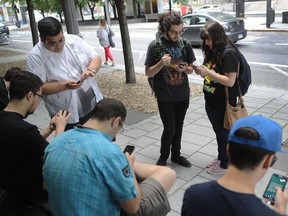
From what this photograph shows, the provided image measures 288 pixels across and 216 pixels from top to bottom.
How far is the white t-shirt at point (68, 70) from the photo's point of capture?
3117mm

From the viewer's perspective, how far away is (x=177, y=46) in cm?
355

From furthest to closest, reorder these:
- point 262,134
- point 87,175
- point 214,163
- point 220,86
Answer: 1. point 214,163
2. point 220,86
3. point 87,175
4. point 262,134

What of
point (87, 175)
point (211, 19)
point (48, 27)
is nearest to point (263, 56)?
point (211, 19)

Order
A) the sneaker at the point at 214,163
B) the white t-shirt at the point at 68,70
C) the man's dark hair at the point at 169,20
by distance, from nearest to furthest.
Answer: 1. the white t-shirt at the point at 68,70
2. the man's dark hair at the point at 169,20
3. the sneaker at the point at 214,163

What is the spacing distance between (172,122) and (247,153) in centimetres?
221

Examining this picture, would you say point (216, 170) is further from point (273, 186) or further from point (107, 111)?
point (107, 111)

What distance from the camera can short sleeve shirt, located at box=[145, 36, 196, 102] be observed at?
11.5ft

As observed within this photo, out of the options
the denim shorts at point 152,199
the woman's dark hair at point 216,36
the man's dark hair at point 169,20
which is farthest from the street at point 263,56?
the denim shorts at point 152,199

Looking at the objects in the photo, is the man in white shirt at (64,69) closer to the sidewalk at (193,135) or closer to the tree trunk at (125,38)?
the sidewalk at (193,135)

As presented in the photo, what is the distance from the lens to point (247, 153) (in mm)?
1517

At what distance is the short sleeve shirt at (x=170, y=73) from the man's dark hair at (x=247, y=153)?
6.66ft

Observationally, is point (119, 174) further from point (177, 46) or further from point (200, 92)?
point (200, 92)

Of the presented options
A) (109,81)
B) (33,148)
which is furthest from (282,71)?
(33,148)

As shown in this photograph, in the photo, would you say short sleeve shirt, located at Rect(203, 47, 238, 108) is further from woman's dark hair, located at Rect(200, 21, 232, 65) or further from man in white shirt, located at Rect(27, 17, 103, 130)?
man in white shirt, located at Rect(27, 17, 103, 130)
